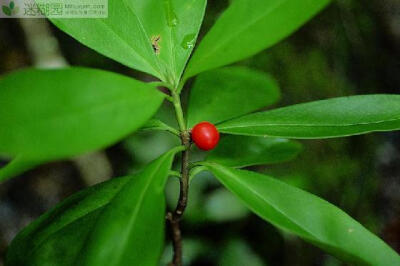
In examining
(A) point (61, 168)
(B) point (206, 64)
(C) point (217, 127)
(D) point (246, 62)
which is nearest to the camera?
(B) point (206, 64)

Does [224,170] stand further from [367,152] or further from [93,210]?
[367,152]

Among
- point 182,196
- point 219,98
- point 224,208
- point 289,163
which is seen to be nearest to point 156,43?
point 219,98

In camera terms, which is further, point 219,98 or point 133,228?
point 219,98

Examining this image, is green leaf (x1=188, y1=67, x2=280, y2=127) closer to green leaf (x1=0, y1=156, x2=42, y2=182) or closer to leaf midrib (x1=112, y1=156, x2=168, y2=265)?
leaf midrib (x1=112, y1=156, x2=168, y2=265)

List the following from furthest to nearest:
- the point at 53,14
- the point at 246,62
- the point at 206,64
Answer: the point at 246,62 < the point at 53,14 < the point at 206,64

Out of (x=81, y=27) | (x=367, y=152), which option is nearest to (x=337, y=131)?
(x=81, y=27)

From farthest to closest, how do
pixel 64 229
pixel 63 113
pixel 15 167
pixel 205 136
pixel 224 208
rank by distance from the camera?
pixel 224 208, pixel 64 229, pixel 205 136, pixel 15 167, pixel 63 113

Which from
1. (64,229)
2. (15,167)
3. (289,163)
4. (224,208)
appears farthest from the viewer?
(289,163)

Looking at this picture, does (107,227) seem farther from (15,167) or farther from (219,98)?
(219,98)

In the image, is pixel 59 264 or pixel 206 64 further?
pixel 59 264
